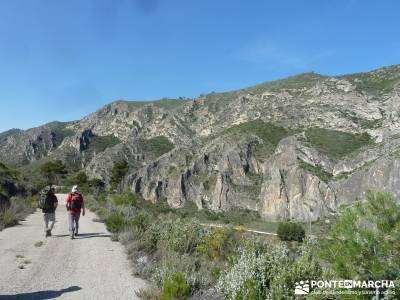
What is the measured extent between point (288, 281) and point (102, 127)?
200 m

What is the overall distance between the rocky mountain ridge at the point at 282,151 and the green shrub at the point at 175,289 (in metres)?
66.8

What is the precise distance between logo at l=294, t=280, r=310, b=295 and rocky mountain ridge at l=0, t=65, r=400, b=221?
67.6m

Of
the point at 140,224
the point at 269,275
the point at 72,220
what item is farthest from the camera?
the point at 140,224

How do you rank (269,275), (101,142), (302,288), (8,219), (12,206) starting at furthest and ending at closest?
(101,142) → (12,206) → (8,219) → (269,275) → (302,288)

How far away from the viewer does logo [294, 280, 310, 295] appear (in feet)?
16.6

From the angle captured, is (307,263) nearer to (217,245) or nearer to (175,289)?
(175,289)

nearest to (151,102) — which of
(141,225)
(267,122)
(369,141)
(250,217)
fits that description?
(267,122)

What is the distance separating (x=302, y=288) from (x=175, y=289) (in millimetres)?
2138

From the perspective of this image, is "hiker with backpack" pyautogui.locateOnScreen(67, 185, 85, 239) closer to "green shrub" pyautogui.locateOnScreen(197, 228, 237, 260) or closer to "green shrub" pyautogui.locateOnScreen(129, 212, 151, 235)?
"green shrub" pyautogui.locateOnScreen(129, 212, 151, 235)

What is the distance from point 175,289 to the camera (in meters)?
6.42

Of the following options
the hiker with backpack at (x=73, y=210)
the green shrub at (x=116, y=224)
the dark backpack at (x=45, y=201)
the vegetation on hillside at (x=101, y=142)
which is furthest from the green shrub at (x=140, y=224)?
the vegetation on hillside at (x=101, y=142)

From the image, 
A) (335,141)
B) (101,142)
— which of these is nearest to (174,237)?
(335,141)

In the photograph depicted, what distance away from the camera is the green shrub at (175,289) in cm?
634

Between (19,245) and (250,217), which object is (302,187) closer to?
(250,217)
